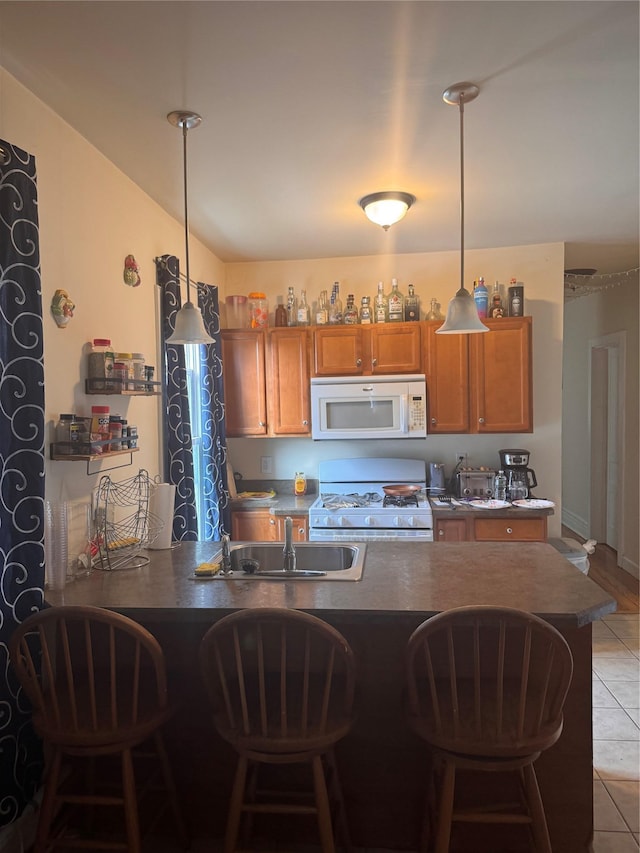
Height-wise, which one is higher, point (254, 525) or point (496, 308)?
point (496, 308)

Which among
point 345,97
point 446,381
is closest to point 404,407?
point 446,381

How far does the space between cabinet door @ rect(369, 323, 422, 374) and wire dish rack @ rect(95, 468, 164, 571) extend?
1786mm

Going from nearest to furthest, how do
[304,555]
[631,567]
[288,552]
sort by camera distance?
[288,552]
[304,555]
[631,567]

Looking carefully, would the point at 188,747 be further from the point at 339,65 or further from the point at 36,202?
the point at 339,65

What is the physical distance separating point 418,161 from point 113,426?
175 centimetres

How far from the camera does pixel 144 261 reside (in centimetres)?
301

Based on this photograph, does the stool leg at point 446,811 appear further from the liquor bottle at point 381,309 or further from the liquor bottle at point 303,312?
the liquor bottle at point 303,312

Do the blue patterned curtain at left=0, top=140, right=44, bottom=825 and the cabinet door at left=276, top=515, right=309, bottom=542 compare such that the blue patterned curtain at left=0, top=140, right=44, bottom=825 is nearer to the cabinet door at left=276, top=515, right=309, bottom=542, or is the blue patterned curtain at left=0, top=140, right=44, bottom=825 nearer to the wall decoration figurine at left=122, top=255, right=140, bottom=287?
the wall decoration figurine at left=122, top=255, right=140, bottom=287

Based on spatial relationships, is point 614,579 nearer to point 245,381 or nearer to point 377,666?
point 245,381

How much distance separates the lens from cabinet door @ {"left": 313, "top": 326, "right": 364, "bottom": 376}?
4031mm

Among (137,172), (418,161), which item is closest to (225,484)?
(137,172)

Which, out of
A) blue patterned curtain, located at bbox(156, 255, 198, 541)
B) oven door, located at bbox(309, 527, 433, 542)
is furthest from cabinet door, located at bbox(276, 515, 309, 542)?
blue patterned curtain, located at bbox(156, 255, 198, 541)

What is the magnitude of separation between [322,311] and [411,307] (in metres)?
0.62

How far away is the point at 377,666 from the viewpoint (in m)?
1.98
